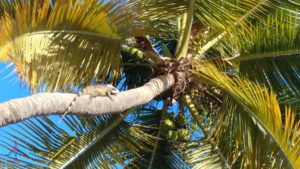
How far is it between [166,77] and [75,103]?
6.15 feet

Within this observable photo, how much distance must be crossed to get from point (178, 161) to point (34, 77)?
2672 millimetres

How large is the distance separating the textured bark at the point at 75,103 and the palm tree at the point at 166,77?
2 cm

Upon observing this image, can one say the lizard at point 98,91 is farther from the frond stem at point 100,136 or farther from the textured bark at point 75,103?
the frond stem at point 100,136

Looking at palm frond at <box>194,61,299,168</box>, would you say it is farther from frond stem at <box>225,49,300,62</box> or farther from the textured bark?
frond stem at <box>225,49,300,62</box>

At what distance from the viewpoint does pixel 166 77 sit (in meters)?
6.41

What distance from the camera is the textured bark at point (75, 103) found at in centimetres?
400

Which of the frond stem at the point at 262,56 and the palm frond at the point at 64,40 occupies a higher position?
the palm frond at the point at 64,40

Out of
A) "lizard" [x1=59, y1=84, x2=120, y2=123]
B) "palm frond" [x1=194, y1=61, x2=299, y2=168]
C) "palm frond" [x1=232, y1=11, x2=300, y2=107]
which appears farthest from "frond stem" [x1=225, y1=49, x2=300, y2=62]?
"lizard" [x1=59, y1=84, x2=120, y2=123]

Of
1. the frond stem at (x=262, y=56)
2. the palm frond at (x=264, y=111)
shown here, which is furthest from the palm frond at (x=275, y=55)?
the palm frond at (x=264, y=111)

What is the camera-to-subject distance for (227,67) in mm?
7289

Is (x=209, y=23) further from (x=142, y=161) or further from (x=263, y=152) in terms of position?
(x=142, y=161)

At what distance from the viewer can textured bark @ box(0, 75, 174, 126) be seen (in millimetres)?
3996

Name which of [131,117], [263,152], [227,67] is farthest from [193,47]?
[263,152]

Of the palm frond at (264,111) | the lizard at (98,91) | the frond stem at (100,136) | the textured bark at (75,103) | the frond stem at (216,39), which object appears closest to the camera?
the textured bark at (75,103)
